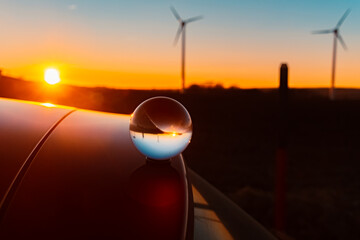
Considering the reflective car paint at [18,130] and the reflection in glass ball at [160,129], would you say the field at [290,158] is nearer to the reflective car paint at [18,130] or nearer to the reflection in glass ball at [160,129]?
the reflective car paint at [18,130]

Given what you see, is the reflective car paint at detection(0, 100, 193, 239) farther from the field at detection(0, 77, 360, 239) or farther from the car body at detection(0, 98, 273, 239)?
the field at detection(0, 77, 360, 239)

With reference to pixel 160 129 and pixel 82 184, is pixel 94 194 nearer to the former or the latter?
pixel 82 184

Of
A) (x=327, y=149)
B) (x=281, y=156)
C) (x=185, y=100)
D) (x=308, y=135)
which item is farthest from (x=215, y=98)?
(x=281, y=156)

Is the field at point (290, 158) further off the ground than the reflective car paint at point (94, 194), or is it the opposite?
the reflective car paint at point (94, 194)

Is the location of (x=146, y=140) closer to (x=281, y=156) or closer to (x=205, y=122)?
(x=281, y=156)

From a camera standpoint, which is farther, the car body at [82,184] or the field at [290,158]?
the field at [290,158]

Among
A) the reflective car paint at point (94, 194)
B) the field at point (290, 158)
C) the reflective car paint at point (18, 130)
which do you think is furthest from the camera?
the field at point (290, 158)

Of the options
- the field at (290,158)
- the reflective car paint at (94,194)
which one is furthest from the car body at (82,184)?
the field at (290,158)
